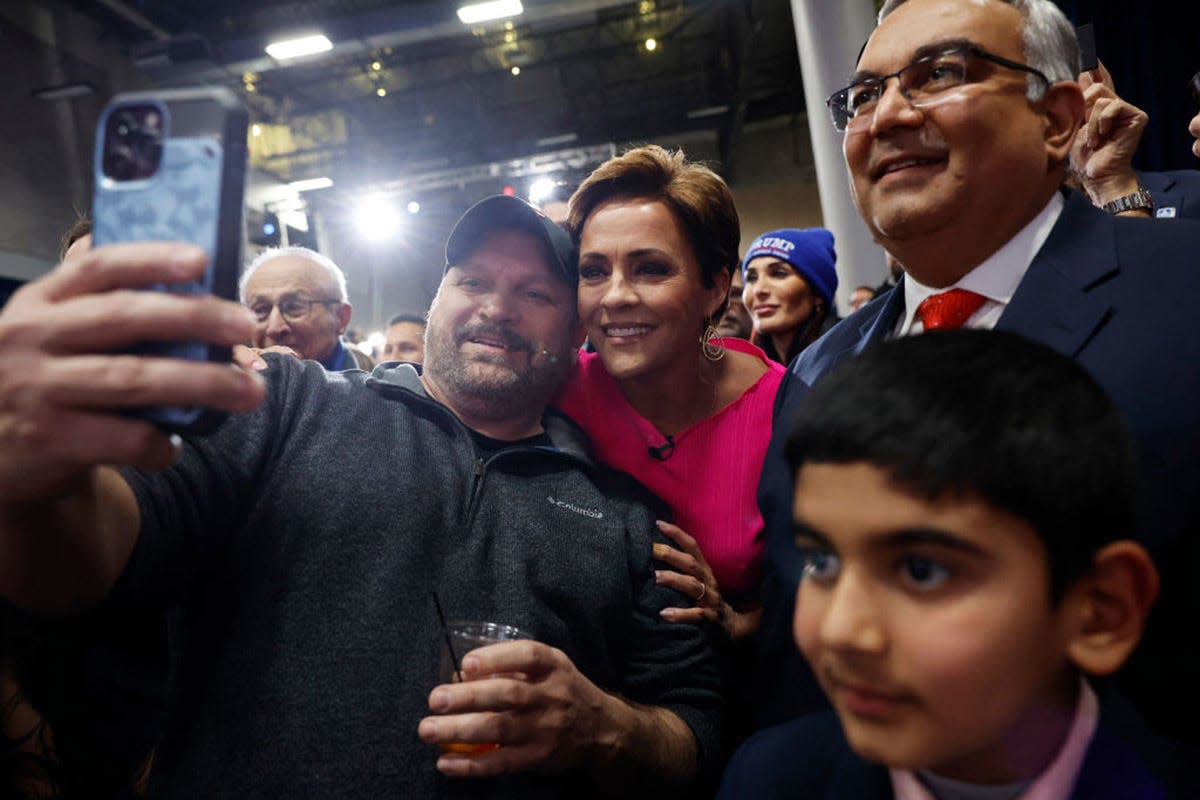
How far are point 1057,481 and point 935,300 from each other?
2.20ft

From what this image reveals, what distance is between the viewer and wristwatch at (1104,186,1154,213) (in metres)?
2.35

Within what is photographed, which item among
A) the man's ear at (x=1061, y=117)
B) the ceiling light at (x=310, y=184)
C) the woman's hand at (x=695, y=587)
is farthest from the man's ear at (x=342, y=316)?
the ceiling light at (x=310, y=184)

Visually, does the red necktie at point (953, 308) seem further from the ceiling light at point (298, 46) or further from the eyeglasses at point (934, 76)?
the ceiling light at point (298, 46)

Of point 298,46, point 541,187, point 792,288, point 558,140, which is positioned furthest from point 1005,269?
point 558,140

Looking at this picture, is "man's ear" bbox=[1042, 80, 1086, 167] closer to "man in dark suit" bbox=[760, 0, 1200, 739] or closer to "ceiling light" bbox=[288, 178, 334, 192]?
"man in dark suit" bbox=[760, 0, 1200, 739]

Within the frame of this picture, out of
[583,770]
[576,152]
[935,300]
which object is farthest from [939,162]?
[576,152]

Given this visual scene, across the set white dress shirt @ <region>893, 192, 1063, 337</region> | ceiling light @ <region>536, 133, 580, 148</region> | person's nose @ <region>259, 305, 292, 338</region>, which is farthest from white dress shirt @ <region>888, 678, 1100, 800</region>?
ceiling light @ <region>536, 133, 580, 148</region>

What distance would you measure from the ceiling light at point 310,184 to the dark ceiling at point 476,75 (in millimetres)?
565

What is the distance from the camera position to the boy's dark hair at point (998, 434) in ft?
2.37

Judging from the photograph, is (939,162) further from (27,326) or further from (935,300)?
(27,326)

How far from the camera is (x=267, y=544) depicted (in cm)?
134

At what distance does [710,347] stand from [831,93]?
360 centimetres

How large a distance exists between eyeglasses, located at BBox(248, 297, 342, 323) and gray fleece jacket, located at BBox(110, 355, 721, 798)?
163 centimetres

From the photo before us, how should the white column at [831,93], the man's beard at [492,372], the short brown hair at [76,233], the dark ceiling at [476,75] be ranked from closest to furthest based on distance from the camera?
1. the man's beard at [492,372]
2. the short brown hair at [76,233]
3. the white column at [831,93]
4. the dark ceiling at [476,75]
